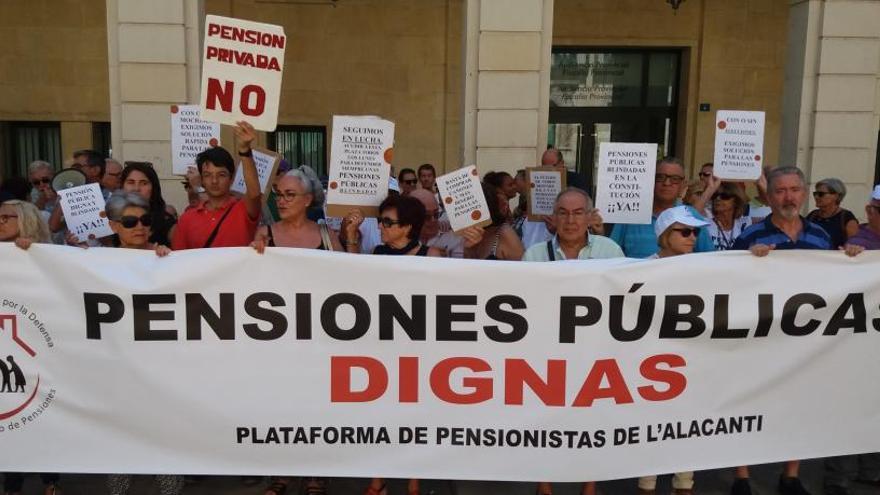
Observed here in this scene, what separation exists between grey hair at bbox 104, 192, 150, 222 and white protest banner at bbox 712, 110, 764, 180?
3.96 metres

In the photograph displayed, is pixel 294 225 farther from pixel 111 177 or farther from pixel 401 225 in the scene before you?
pixel 111 177

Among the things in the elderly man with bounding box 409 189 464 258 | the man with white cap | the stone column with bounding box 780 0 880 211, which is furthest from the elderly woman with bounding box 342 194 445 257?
the stone column with bounding box 780 0 880 211

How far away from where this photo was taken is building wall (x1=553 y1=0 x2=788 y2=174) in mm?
11406

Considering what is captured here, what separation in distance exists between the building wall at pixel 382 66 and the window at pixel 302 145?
324 millimetres

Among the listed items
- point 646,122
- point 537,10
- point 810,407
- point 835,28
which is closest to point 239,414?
point 810,407

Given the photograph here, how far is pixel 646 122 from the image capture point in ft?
39.9

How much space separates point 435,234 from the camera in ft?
17.7

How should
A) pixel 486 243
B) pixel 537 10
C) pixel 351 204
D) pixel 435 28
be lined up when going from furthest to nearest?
pixel 435 28
pixel 537 10
pixel 486 243
pixel 351 204

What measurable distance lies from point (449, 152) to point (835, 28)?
5682 millimetres

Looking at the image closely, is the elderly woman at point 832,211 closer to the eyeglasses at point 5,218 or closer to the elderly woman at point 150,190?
the elderly woman at point 150,190

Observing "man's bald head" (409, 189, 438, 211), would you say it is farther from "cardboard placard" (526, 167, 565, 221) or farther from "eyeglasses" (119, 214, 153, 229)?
"eyeglasses" (119, 214, 153, 229)

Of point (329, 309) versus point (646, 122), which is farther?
point (646, 122)

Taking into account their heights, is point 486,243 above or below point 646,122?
below

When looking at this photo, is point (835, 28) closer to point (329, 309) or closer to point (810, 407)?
point (810, 407)
